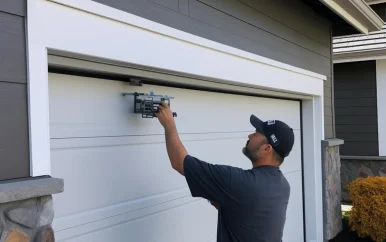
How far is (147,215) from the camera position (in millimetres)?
3162

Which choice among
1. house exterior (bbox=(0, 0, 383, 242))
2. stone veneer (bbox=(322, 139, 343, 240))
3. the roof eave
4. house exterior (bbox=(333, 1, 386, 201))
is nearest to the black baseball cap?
house exterior (bbox=(0, 0, 383, 242))

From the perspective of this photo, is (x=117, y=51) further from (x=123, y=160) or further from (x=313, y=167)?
(x=313, y=167)

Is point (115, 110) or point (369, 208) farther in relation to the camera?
point (369, 208)

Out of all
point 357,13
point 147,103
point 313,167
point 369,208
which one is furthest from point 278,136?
point 369,208

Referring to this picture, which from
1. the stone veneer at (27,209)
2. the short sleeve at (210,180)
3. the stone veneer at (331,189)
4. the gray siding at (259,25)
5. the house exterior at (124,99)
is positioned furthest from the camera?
the stone veneer at (331,189)

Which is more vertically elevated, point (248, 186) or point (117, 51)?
point (117, 51)

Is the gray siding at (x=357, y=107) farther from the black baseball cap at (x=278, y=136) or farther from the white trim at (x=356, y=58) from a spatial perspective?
the black baseball cap at (x=278, y=136)

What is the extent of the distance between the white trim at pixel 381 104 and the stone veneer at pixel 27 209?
29.1 feet

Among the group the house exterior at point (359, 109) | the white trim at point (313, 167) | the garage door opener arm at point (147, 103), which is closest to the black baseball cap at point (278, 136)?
the garage door opener arm at point (147, 103)

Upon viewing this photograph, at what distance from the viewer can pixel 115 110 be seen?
9.46 ft

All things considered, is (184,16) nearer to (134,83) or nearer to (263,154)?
(134,83)

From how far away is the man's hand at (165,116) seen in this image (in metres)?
2.76

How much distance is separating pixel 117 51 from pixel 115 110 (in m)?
0.45

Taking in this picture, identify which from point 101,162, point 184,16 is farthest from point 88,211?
point 184,16
